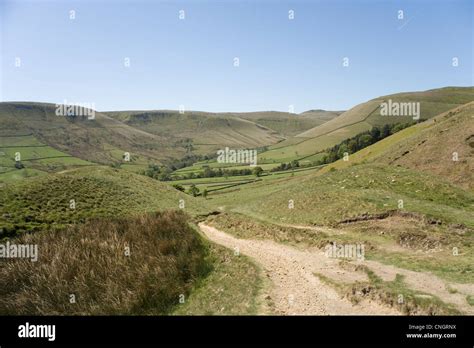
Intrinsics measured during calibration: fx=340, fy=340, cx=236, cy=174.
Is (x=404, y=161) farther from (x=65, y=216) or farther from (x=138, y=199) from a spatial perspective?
(x=65, y=216)

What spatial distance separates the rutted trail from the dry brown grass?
136 inches

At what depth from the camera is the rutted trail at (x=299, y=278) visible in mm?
12617

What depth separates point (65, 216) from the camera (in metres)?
25.5

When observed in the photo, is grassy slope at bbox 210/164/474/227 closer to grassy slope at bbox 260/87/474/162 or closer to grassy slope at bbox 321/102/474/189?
grassy slope at bbox 321/102/474/189

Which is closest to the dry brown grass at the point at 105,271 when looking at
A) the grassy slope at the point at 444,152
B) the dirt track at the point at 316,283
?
the dirt track at the point at 316,283

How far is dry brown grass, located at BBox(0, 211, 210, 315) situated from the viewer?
48.9 feet

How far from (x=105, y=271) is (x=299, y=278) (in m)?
9.48

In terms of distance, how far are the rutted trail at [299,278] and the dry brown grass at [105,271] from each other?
3452 millimetres

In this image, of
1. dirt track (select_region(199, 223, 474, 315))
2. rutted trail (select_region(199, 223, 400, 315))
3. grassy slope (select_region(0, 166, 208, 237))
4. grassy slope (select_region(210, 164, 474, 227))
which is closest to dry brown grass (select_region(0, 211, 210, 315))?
grassy slope (select_region(0, 166, 208, 237))

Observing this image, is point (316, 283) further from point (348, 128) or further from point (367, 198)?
point (348, 128)

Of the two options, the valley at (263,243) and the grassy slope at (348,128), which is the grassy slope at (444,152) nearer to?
the valley at (263,243)
